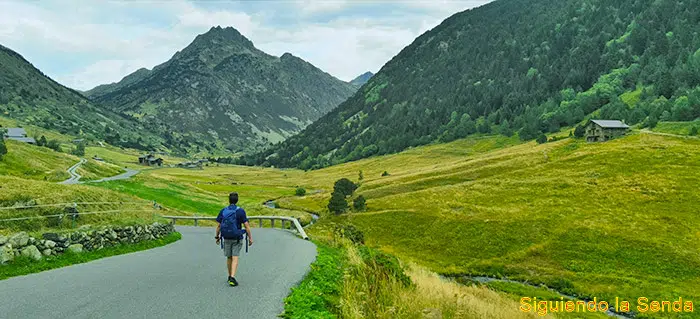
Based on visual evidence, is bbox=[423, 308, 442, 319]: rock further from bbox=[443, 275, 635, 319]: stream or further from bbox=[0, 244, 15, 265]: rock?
bbox=[443, 275, 635, 319]: stream

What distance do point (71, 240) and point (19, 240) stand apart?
2957mm

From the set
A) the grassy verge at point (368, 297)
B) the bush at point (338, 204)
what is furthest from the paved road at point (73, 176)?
the grassy verge at point (368, 297)

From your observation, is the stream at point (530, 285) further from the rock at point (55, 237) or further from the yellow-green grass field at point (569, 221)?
the rock at point (55, 237)

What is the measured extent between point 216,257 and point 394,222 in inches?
2237

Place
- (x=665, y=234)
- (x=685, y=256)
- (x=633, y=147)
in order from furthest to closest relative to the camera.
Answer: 1. (x=633, y=147)
2. (x=665, y=234)
3. (x=685, y=256)

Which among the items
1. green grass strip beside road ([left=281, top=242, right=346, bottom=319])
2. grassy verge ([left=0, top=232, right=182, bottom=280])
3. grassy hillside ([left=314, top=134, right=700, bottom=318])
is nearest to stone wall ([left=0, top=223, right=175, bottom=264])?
grassy verge ([left=0, top=232, right=182, bottom=280])

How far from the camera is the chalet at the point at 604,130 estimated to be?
12606 cm

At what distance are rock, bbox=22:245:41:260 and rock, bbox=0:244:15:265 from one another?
1.97ft

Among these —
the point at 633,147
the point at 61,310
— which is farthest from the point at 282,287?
the point at 633,147

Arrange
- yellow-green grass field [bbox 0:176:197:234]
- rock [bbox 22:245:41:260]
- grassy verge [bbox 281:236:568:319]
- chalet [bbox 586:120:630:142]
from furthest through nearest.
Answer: chalet [bbox 586:120:630:142], yellow-green grass field [bbox 0:176:197:234], rock [bbox 22:245:41:260], grassy verge [bbox 281:236:568:319]

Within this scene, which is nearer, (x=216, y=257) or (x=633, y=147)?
(x=216, y=257)

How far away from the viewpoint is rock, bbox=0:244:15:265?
15.5 metres

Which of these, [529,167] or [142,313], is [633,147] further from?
[142,313]

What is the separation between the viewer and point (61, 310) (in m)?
10.8
